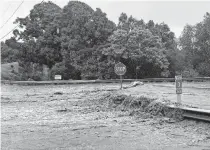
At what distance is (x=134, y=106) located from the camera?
15570 millimetres

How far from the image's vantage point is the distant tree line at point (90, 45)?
5209 cm

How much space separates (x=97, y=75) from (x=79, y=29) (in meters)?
7.95

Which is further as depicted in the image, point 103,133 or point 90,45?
point 90,45

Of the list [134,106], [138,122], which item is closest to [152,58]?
[134,106]

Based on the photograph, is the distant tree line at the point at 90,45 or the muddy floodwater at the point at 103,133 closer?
the muddy floodwater at the point at 103,133

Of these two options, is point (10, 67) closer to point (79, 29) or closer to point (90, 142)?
point (79, 29)

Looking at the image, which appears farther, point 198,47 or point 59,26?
point 198,47

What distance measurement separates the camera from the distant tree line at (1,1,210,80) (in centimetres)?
5209

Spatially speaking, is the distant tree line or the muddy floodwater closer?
the muddy floodwater

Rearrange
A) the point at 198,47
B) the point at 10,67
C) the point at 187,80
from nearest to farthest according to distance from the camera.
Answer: the point at 187,80, the point at 10,67, the point at 198,47

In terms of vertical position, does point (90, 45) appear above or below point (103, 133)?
above

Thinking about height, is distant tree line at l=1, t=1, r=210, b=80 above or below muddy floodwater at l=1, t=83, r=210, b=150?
above

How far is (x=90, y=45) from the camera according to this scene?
55.3 meters

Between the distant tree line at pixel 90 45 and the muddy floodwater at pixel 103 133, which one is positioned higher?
the distant tree line at pixel 90 45
